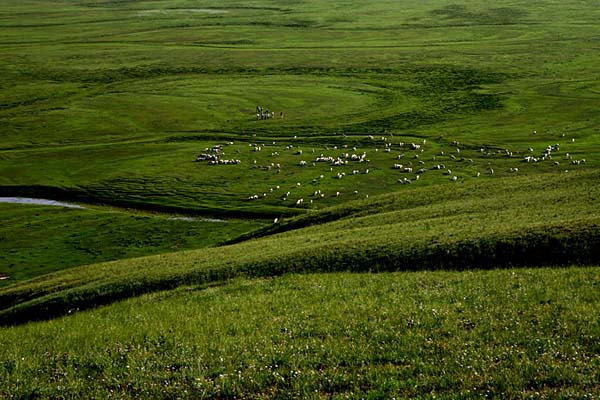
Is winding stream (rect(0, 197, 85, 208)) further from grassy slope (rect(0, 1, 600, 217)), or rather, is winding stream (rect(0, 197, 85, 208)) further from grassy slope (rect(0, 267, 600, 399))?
grassy slope (rect(0, 267, 600, 399))

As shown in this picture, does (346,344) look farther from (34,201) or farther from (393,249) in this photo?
(34,201)

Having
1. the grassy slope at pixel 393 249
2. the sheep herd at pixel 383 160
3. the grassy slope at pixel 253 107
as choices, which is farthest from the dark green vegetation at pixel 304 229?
the grassy slope at pixel 253 107

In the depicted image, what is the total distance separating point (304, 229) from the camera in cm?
5447

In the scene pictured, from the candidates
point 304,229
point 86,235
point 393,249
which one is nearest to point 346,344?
point 393,249

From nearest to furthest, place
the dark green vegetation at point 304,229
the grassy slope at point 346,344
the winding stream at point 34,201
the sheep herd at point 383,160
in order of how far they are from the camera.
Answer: the grassy slope at point 346,344
the dark green vegetation at point 304,229
the winding stream at point 34,201
the sheep herd at point 383,160

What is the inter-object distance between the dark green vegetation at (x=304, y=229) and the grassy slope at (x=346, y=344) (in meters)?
0.11

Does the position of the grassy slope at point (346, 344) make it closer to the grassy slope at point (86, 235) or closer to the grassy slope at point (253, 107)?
the grassy slope at point (86, 235)

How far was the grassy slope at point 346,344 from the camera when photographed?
18.2 metres

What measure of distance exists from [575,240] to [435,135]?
72990 millimetres

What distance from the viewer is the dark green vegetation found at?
20.5 metres

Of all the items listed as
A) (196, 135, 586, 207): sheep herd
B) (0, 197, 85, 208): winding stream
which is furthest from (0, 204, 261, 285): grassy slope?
(196, 135, 586, 207): sheep herd

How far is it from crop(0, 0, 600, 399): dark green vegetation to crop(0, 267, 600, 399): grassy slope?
0.11 metres

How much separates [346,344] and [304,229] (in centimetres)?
3278

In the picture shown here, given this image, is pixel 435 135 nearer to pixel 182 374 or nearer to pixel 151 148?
pixel 151 148
